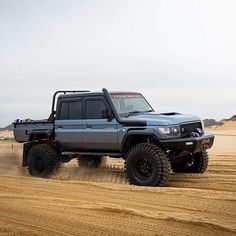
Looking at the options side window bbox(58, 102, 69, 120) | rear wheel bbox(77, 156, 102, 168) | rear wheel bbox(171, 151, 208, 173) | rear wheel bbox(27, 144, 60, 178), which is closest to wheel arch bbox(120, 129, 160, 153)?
rear wheel bbox(171, 151, 208, 173)

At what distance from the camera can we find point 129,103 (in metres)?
11.0

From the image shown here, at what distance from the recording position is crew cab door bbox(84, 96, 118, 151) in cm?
1045

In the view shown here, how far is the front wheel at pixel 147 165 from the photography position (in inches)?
374

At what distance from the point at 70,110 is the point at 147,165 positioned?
2.55 meters

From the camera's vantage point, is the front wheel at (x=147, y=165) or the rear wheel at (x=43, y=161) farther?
the rear wheel at (x=43, y=161)

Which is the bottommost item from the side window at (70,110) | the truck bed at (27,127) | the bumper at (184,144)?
the bumper at (184,144)

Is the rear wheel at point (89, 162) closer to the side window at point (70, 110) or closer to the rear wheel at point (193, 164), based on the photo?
the side window at point (70, 110)

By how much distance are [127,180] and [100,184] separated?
1048 mm

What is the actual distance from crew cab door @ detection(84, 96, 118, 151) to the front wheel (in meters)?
0.65

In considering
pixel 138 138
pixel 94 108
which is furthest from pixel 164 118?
pixel 94 108

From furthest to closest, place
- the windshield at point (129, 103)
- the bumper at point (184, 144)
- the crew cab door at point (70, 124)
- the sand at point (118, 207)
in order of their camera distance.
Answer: the crew cab door at point (70, 124) → the windshield at point (129, 103) → the bumper at point (184, 144) → the sand at point (118, 207)

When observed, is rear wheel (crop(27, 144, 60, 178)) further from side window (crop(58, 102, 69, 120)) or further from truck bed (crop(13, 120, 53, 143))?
side window (crop(58, 102, 69, 120))

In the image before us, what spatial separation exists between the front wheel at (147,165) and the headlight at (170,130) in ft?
1.15

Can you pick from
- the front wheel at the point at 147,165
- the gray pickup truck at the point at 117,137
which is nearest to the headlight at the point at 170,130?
the gray pickup truck at the point at 117,137
